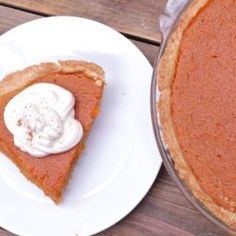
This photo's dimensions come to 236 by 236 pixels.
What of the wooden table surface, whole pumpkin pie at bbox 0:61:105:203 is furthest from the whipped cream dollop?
the wooden table surface

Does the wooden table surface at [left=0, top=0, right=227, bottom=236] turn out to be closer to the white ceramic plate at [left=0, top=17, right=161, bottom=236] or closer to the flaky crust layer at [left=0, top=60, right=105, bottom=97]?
the white ceramic plate at [left=0, top=17, right=161, bottom=236]

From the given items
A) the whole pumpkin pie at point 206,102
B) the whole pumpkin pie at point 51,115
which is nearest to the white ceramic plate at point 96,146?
the whole pumpkin pie at point 51,115

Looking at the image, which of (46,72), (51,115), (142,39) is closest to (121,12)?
(142,39)

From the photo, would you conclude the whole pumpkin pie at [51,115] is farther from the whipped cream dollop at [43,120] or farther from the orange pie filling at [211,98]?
the orange pie filling at [211,98]

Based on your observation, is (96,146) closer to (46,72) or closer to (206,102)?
(46,72)

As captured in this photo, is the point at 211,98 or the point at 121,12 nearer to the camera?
the point at 211,98

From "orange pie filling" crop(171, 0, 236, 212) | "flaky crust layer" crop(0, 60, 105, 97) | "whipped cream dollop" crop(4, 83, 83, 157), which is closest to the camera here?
"orange pie filling" crop(171, 0, 236, 212)
